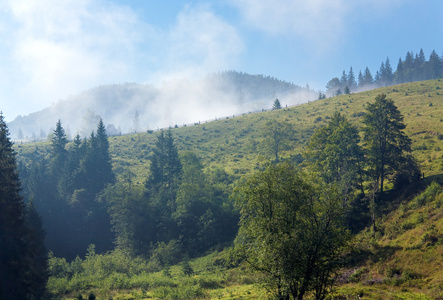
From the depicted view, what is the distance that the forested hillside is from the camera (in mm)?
24344

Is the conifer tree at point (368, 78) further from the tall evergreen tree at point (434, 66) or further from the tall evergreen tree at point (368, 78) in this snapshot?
the tall evergreen tree at point (434, 66)

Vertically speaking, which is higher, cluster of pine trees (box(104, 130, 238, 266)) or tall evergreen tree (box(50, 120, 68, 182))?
tall evergreen tree (box(50, 120, 68, 182))

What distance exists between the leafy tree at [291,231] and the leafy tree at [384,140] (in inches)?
972

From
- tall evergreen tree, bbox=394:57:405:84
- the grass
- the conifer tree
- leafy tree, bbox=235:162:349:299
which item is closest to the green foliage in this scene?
A: the grass

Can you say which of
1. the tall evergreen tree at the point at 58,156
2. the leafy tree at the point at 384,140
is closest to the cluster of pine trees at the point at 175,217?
the tall evergreen tree at the point at 58,156

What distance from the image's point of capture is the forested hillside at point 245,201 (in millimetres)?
24344

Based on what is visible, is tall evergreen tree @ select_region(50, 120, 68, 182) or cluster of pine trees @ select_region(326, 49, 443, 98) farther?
cluster of pine trees @ select_region(326, 49, 443, 98)

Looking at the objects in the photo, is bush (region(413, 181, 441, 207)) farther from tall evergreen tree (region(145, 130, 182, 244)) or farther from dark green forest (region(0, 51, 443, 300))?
tall evergreen tree (region(145, 130, 182, 244))

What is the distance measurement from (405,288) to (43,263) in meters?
43.5

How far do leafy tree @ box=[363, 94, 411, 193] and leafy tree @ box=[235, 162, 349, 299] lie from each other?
24691 mm

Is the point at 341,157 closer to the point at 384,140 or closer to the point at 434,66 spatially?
the point at 384,140

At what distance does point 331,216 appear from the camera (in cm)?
2183

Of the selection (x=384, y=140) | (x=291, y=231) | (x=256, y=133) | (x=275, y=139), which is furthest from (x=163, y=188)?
(x=291, y=231)

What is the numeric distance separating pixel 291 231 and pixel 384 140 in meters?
30.5
